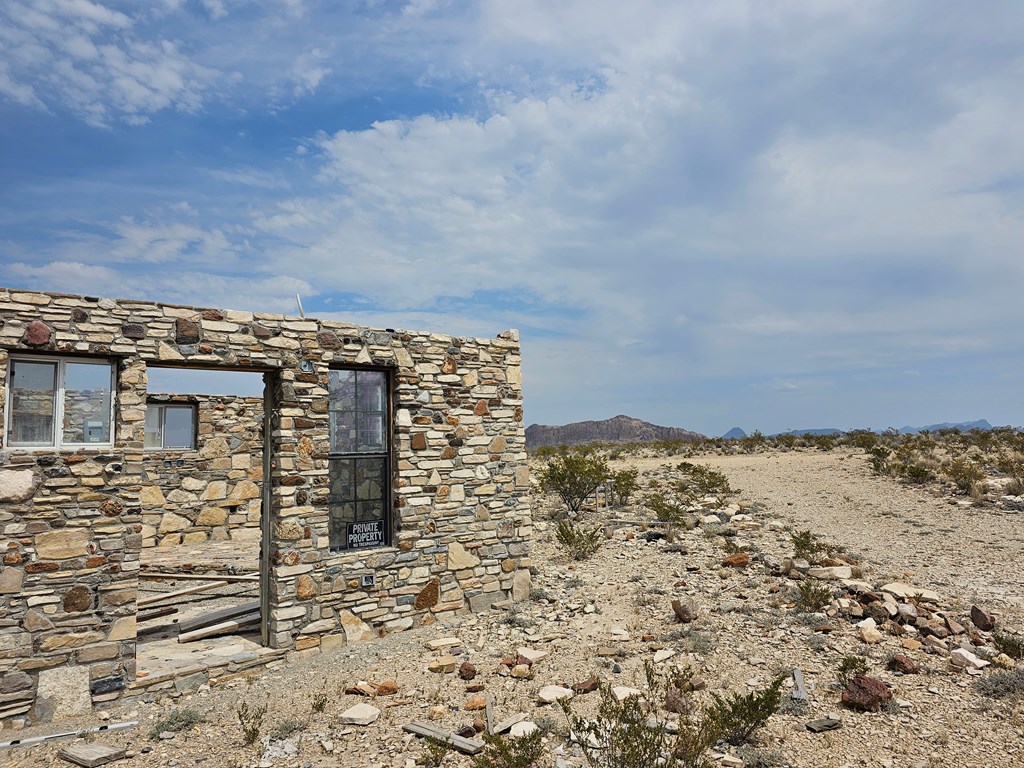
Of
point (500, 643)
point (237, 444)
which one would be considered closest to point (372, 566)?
point (500, 643)

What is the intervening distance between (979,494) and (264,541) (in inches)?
660

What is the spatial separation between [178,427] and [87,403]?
8.37 meters

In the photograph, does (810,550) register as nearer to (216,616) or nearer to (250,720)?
(250,720)

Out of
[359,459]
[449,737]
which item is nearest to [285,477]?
[359,459]

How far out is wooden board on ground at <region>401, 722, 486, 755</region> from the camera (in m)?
5.21

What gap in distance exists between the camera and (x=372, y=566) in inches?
314

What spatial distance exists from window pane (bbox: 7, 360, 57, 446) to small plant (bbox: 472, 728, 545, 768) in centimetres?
518

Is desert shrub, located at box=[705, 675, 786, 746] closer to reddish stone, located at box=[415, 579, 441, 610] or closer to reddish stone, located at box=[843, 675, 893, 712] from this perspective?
reddish stone, located at box=[843, 675, 893, 712]

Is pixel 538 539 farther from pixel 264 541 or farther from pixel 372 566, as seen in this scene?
pixel 264 541

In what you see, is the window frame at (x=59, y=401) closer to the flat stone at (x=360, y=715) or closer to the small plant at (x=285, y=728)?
the small plant at (x=285, y=728)

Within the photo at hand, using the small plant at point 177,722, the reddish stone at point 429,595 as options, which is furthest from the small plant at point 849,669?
the small plant at point 177,722

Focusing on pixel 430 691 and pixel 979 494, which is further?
pixel 979 494

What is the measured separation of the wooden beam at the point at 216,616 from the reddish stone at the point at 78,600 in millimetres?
2216

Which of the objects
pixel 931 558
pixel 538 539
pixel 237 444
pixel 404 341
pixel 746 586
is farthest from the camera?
pixel 237 444
